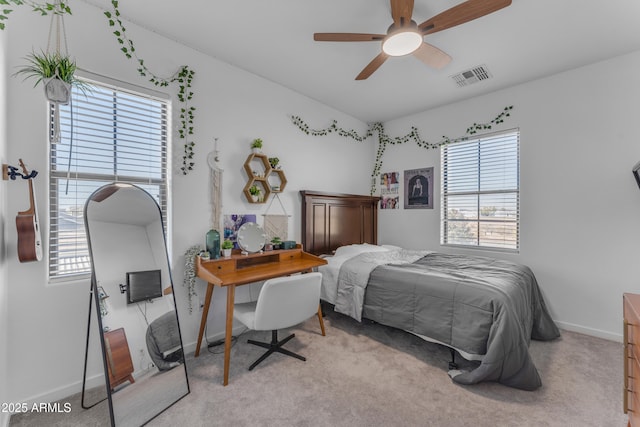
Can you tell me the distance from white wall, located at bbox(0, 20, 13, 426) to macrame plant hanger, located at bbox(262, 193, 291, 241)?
1860 mm

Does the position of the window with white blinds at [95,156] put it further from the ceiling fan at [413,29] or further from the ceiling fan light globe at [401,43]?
the ceiling fan light globe at [401,43]

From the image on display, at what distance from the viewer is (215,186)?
2.52 meters

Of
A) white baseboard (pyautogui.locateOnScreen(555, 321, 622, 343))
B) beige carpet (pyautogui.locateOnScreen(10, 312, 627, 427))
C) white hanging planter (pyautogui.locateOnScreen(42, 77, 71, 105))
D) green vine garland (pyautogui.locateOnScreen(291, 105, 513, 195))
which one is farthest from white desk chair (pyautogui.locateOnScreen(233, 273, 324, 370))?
white baseboard (pyautogui.locateOnScreen(555, 321, 622, 343))

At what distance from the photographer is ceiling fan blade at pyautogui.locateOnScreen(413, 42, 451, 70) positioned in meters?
2.00

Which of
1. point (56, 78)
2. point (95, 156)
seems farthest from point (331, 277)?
point (56, 78)

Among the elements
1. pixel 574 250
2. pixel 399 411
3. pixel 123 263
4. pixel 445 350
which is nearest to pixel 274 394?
pixel 399 411

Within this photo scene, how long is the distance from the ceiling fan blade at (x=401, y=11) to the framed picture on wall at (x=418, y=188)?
244 centimetres

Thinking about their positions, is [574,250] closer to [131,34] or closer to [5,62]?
[131,34]

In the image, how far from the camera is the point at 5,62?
1593mm

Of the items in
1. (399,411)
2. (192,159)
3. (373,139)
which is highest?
(373,139)

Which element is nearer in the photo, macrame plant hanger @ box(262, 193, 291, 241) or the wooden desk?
the wooden desk

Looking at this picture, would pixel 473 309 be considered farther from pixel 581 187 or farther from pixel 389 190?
pixel 389 190

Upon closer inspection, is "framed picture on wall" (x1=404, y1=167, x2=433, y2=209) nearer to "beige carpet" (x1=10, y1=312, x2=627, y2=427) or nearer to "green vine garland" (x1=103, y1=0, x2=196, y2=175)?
"beige carpet" (x1=10, y1=312, x2=627, y2=427)

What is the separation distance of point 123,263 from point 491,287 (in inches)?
106
